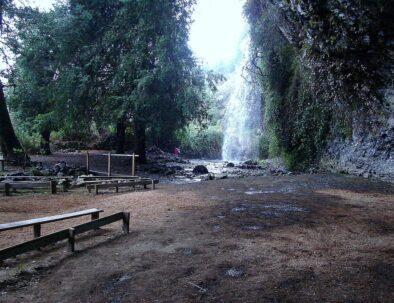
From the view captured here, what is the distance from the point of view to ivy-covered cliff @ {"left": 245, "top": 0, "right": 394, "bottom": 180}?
6777 mm

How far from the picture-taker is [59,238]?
5.15 meters

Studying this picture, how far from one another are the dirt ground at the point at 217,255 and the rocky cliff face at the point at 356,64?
2.81 meters

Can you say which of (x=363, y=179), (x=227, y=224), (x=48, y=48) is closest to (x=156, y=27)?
(x=48, y=48)

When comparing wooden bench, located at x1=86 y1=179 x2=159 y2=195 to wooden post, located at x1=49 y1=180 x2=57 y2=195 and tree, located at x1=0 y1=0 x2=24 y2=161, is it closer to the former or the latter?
wooden post, located at x1=49 y1=180 x2=57 y2=195

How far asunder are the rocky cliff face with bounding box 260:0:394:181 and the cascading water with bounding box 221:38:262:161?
7.83 meters

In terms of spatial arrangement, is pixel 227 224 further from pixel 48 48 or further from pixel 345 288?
pixel 48 48

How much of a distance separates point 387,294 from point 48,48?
1831 centimetres

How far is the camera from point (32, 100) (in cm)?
2094

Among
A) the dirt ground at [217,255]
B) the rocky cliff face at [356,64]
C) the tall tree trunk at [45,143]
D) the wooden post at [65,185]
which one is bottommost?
the dirt ground at [217,255]

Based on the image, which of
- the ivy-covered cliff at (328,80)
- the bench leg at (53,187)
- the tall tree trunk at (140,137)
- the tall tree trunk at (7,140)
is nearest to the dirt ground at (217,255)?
the bench leg at (53,187)

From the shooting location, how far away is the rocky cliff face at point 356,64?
639 cm

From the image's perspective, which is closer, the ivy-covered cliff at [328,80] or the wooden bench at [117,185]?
the ivy-covered cliff at [328,80]

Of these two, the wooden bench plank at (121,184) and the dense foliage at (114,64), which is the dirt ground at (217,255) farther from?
the dense foliage at (114,64)

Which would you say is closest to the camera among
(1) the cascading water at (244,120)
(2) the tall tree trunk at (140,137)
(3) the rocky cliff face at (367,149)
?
(3) the rocky cliff face at (367,149)
